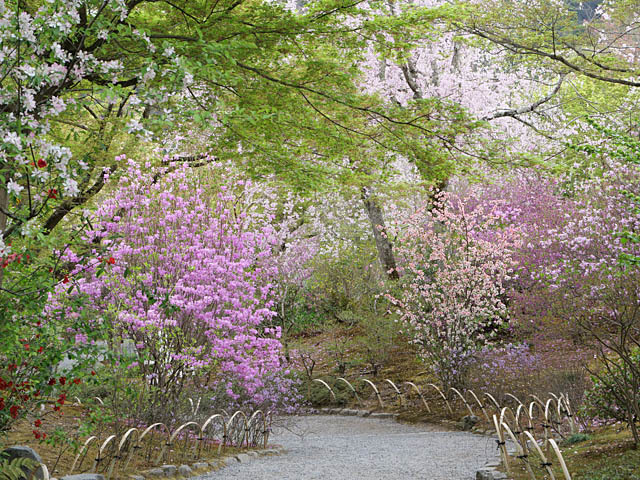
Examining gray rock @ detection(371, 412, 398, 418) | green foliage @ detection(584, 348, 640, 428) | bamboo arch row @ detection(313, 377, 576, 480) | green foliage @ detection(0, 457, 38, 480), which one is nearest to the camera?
green foliage @ detection(0, 457, 38, 480)

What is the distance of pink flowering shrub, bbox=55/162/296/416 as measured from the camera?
712 cm

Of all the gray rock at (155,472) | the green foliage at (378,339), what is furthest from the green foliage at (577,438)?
the green foliage at (378,339)

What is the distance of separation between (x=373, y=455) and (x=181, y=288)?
10.4 ft

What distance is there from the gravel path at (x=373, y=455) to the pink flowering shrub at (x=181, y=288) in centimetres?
110

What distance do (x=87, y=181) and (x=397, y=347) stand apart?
7655mm

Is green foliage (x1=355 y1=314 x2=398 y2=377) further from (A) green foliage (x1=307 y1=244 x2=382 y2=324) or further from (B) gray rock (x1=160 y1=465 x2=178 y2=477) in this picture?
(B) gray rock (x1=160 y1=465 x2=178 y2=477)

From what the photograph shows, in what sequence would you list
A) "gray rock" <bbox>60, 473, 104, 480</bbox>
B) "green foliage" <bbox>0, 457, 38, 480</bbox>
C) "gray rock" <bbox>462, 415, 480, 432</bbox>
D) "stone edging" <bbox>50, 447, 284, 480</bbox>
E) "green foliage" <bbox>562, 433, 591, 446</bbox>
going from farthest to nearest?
"gray rock" <bbox>462, 415, 480, 432</bbox>
"green foliage" <bbox>562, 433, 591, 446</bbox>
"stone edging" <bbox>50, 447, 284, 480</bbox>
"gray rock" <bbox>60, 473, 104, 480</bbox>
"green foliage" <bbox>0, 457, 38, 480</bbox>

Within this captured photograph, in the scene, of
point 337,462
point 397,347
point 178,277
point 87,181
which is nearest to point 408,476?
point 337,462

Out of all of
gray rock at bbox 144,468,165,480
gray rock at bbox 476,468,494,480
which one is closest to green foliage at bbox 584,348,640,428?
gray rock at bbox 476,468,494,480

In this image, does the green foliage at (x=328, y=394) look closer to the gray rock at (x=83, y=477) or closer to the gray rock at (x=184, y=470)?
the gray rock at (x=184, y=470)

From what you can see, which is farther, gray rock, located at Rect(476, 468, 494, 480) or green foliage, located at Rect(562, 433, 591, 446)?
green foliage, located at Rect(562, 433, 591, 446)

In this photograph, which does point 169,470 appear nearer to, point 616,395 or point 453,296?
point 616,395

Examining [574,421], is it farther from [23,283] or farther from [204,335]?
[23,283]

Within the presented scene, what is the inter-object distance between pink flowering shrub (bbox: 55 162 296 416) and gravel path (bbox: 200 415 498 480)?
110 centimetres
